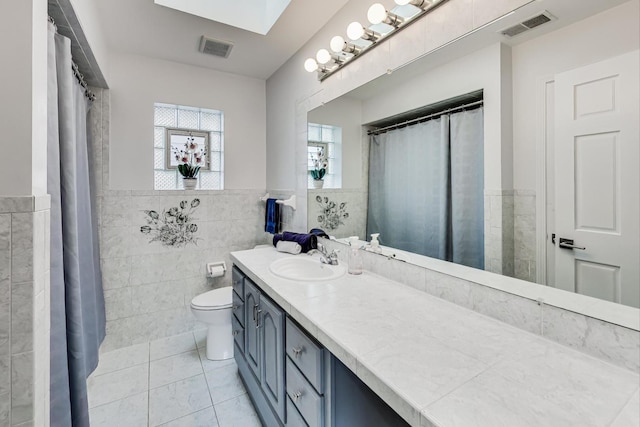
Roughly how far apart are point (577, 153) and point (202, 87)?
2.79m

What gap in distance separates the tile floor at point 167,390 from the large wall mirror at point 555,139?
1.66 meters

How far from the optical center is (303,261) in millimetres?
1994

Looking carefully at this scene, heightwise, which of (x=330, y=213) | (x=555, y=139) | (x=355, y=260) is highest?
(x=555, y=139)

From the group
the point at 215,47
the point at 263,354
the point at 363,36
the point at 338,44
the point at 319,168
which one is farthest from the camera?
the point at 215,47

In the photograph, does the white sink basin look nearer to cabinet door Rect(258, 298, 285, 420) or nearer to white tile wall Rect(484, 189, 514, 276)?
cabinet door Rect(258, 298, 285, 420)

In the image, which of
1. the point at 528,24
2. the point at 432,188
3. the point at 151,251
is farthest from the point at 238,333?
the point at 528,24

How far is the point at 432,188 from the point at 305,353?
0.91 m

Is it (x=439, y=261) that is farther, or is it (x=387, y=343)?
(x=439, y=261)


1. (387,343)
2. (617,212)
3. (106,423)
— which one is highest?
(617,212)

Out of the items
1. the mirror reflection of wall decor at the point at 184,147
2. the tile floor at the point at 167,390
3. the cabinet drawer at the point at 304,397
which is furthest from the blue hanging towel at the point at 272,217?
the cabinet drawer at the point at 304,397

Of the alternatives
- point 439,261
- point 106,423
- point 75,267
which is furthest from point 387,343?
point 106,423

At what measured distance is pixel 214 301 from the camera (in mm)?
2252

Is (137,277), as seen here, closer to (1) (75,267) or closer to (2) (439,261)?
(1) (75,267)

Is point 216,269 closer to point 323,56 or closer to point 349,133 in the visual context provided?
point 349,133
